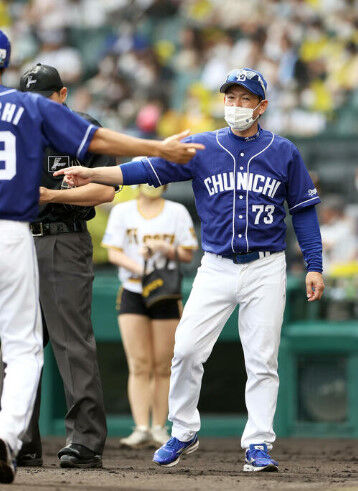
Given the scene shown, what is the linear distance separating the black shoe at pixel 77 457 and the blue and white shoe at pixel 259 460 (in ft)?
2.70

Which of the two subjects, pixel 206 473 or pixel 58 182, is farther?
pixel 58 182

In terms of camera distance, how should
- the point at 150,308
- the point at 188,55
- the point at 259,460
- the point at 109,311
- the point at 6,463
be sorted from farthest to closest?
the point at 188,55
the point at 109,311
the point at 150,308
the point at 259,460
the point at 6,463

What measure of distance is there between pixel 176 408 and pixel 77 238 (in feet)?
3.45

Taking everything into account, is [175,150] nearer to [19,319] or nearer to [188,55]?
[19,319]

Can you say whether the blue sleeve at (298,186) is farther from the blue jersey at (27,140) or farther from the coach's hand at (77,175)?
the blue jersey at (27,140)

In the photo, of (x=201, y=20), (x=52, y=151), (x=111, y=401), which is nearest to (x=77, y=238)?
(x=52, y=151)

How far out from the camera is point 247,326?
5.07m

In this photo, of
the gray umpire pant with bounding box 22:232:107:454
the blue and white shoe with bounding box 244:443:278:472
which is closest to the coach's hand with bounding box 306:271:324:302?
the blue and white shoe with bounding box 244:443:278:472

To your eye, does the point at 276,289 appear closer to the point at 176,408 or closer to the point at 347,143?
the point at 176,408

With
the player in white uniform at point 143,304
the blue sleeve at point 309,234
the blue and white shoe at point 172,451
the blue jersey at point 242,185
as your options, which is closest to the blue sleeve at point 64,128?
the blue jersey at point 242,185

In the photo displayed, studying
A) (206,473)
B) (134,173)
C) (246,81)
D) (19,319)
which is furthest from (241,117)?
(206,473)

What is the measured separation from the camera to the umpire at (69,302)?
502cm

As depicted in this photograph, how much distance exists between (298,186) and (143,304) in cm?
232

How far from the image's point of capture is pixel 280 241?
509 centimetres
